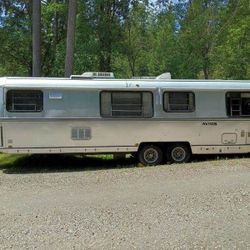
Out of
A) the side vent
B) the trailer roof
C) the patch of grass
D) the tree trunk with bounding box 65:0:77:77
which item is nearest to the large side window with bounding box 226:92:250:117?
the trailer roof

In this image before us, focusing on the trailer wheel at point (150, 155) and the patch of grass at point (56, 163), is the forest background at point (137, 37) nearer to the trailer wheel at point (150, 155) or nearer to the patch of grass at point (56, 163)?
the patch of grass at point (56, 163)

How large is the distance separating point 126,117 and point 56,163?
113 inches

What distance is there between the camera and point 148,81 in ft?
48.2

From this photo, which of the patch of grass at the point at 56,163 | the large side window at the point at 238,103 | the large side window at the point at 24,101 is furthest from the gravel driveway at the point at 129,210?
the large side window at the point at 238,103

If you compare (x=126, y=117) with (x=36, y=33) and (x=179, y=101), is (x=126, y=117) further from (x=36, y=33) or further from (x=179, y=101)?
(x=36, y=33)

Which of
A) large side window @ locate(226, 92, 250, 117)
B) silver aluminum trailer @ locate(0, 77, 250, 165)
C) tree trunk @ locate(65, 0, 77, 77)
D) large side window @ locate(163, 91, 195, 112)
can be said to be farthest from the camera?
tree trunk @ locate(65, 0, 77, 77)

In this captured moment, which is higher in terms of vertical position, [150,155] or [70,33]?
[70,33]

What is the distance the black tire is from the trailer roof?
1803 mm

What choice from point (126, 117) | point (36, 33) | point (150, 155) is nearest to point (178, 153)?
Result: point (150, 155)

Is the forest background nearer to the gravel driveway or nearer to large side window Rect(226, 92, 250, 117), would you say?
large side window Rect(226, 92, 250, 117)

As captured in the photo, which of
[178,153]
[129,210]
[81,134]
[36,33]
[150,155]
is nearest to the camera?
[129,210]

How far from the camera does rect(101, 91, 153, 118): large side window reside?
14344 millimetres

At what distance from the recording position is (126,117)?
1440 cm

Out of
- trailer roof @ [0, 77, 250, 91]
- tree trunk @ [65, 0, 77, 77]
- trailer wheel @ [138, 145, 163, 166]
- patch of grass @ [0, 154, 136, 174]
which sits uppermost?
tree trunk @ [65, 0, 77, 77]
